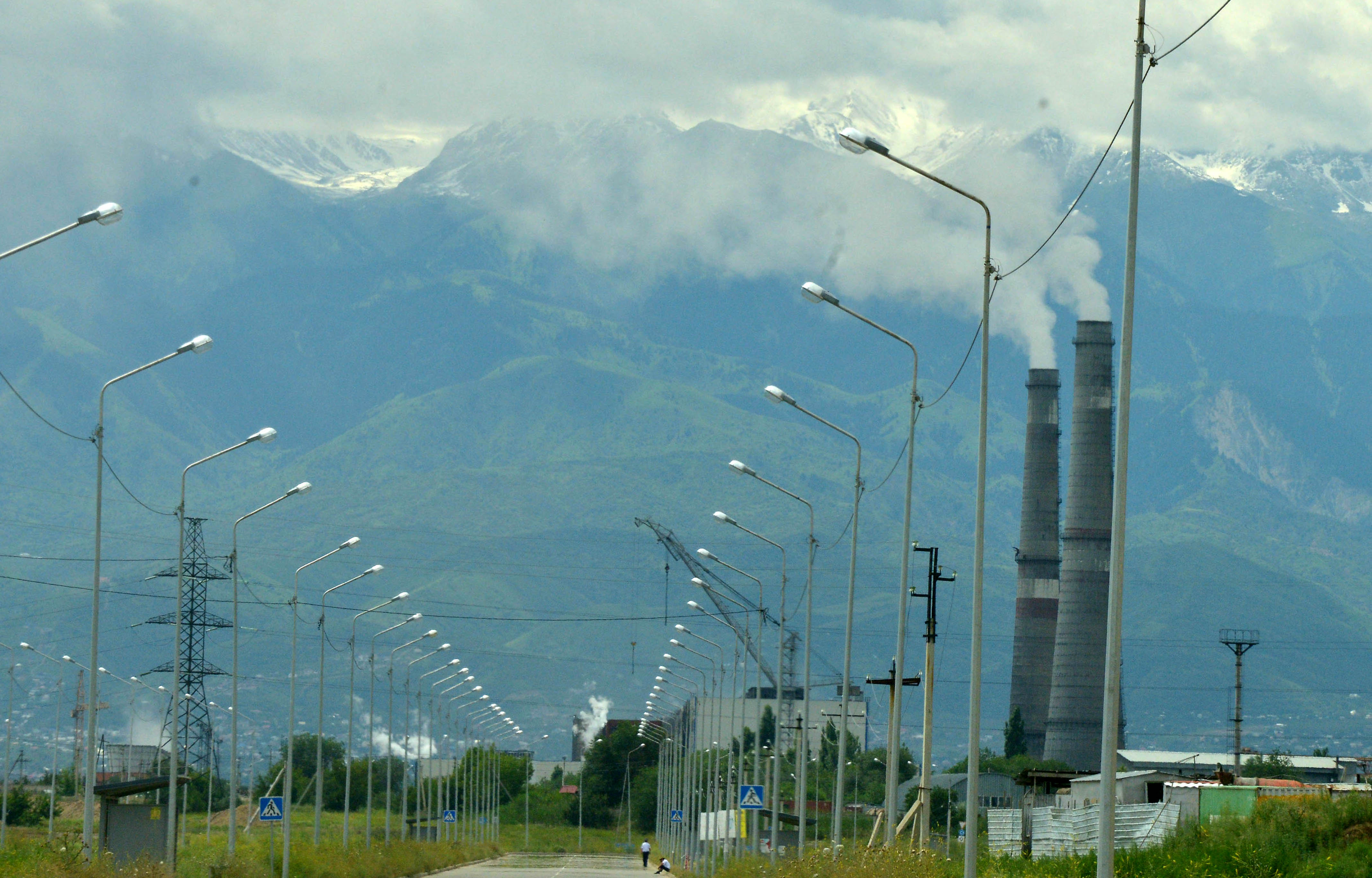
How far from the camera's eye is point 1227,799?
39.7 meters

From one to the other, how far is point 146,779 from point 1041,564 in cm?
10798

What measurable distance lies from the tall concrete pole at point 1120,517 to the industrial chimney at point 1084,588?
102427mm

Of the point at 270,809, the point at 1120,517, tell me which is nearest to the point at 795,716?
the point at 270,809

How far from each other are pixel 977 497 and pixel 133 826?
21.0 metres

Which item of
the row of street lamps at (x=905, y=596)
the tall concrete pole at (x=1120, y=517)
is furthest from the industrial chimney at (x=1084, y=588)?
the tall concrete pole at (x=1120, y=517)

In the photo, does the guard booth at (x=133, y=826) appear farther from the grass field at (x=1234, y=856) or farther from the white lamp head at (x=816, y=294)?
the white lamp head at (x=816, y=294)

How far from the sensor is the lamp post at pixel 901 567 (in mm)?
30125

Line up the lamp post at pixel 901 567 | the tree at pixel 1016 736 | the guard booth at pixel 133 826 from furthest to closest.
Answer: the tree at pixel 1016 736 < the guard booth at pixel 133 826 < the lamp post at pixel 901 567

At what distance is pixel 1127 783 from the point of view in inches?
2138

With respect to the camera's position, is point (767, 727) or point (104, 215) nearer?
point (104, 215)

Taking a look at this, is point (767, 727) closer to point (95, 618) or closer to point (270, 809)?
point (270, 809)

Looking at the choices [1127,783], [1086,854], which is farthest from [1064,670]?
[1086,854]

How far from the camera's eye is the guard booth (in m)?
36.1

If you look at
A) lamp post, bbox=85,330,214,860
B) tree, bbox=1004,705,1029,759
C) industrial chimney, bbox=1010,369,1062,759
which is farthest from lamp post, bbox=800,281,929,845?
tree, bbox=1004,705,1029,759
